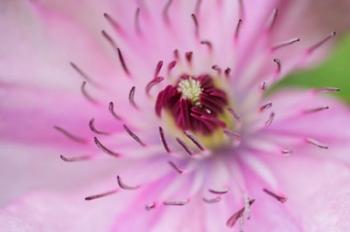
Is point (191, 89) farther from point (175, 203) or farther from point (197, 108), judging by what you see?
point (175, 203)

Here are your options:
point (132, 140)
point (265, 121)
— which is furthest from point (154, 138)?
point (265, 121)

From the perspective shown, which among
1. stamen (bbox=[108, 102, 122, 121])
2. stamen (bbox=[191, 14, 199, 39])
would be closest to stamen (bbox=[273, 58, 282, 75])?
stamen (bbox=[191, 14, 199, 39])

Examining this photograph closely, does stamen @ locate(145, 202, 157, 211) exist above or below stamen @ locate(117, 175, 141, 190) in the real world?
below

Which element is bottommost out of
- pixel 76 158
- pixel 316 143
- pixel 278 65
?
pixel 316 143

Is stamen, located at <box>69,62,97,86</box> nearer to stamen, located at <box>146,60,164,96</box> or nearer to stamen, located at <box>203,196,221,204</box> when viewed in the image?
stamen, located at <box>146,60,164,96</box>

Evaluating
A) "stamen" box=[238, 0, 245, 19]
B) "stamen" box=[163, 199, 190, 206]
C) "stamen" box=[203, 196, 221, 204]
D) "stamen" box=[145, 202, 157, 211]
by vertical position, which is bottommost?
"stamen" box=[203, 196, 221, 204]

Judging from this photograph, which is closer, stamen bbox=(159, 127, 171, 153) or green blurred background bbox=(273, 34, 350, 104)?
stamen bbox=(159, 127, 171, 153)

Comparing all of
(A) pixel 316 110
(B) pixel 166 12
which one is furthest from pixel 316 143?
(B) pixel 166 12
